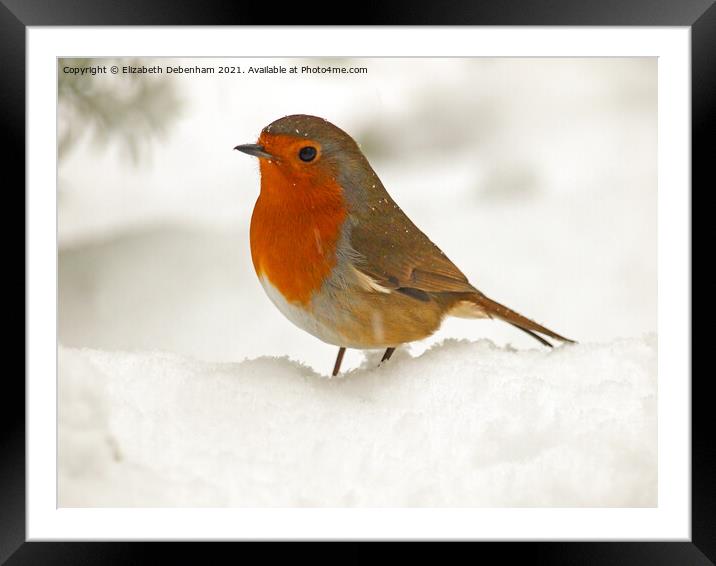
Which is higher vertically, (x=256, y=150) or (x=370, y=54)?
(x=370, y=54)

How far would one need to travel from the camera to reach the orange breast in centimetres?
190

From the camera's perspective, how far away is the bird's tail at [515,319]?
79.5 inches

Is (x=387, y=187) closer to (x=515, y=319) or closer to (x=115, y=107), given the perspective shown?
(x=515, y=319)

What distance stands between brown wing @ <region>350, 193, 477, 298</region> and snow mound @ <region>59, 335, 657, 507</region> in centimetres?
18

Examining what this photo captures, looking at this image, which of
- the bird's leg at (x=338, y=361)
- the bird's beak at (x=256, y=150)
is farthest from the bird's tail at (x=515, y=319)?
the bird's beak at (x=256, y=150)

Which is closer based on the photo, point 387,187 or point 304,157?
point 304,157

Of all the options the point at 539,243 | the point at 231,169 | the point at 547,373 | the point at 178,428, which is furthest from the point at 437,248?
the point at 178,428

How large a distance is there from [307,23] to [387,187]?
19.1 inches

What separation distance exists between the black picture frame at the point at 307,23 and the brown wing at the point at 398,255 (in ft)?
1.67

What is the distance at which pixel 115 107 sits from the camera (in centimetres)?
Answer: 203

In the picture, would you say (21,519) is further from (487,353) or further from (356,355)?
(487,353)

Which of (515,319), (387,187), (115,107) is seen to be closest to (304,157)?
(387,187)

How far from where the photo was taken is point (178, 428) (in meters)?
1.99

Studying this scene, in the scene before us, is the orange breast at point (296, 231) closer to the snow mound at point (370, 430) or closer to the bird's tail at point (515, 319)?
the snow mound at point (370, 430)
